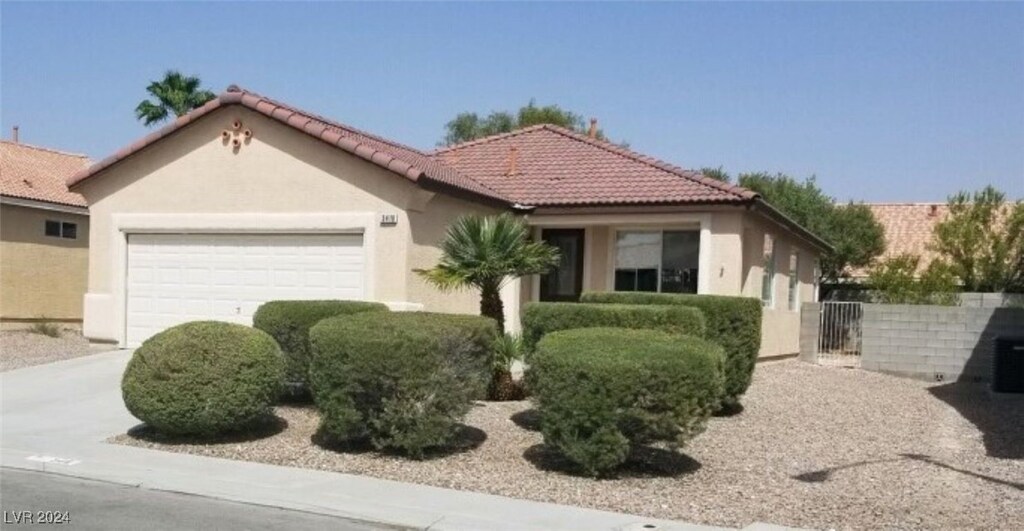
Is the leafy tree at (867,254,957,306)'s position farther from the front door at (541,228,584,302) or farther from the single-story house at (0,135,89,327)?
the single-story house at (0,135,89,327)

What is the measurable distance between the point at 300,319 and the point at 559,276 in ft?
28.9

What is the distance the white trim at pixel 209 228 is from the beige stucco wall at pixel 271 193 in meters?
0.06

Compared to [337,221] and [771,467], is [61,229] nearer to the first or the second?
[337,221]

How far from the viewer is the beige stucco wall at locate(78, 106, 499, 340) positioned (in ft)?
51.9

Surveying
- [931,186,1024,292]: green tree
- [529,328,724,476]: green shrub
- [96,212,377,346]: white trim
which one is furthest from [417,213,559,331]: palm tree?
[931,186,1024,292]: green tree

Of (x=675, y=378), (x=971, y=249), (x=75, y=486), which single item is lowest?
(x=75, y=486)

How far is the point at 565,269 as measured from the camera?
20578mm

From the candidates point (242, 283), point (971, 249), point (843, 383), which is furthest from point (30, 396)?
point (971, 249)

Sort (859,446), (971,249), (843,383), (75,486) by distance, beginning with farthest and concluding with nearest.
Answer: (971,249) → (843,383) → (859,446) → (75,486)

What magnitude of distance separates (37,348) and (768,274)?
15.1 m

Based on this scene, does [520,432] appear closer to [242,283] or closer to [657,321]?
[657,321]

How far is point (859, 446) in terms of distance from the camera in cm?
1141

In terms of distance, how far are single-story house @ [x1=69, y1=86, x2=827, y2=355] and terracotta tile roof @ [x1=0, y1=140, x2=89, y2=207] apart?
4.98 m

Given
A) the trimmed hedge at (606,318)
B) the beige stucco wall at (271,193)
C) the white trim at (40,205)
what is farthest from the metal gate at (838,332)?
the white trim at (40,205)
